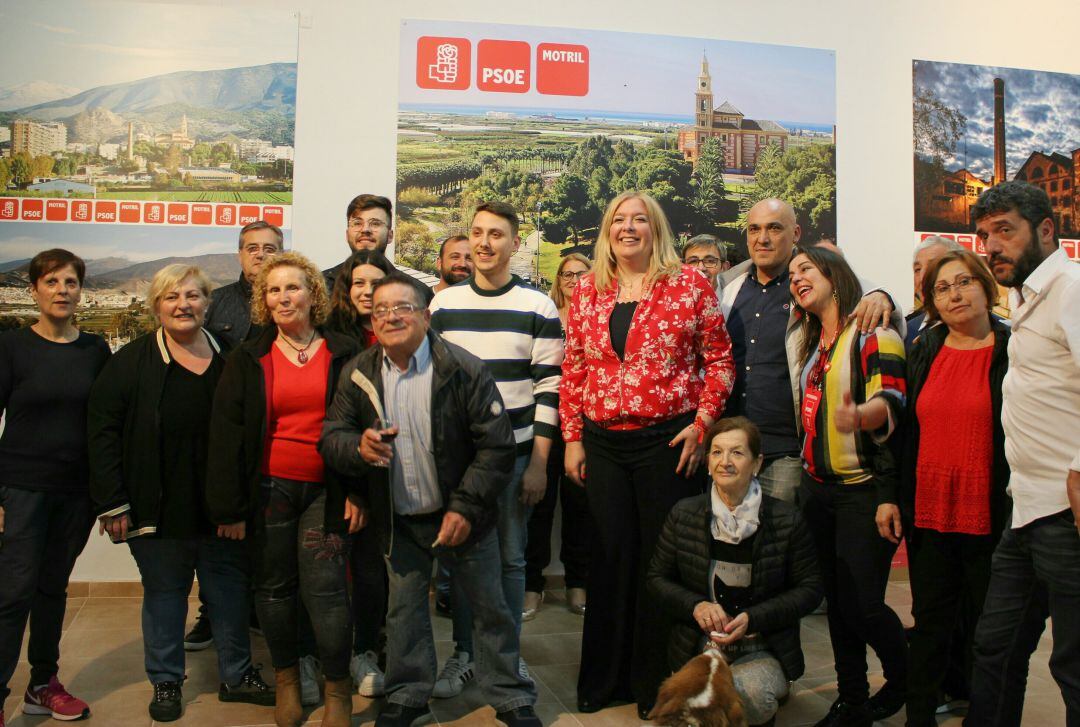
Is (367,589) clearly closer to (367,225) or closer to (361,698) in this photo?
(361,698)

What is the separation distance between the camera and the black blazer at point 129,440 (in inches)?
108

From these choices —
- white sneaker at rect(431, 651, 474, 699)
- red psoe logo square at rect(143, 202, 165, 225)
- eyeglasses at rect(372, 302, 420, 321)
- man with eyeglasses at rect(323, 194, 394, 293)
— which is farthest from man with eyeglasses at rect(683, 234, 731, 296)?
red psoe logo square at rect(143, 202, 165, 225)

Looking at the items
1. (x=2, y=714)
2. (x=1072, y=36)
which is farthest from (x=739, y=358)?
(x=1072, y=36)

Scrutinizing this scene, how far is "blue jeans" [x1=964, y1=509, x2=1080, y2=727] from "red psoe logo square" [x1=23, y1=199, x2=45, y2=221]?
4.31 metres

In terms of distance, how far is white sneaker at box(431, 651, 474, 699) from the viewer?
3020 millimetres

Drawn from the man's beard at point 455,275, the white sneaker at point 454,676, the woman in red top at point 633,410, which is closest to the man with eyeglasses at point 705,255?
the man's beard at point 455,275

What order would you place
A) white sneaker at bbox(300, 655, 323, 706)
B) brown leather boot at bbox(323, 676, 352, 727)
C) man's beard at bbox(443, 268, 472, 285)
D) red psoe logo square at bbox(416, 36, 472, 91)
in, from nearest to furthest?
brown leather boot at bbox(323, 676, 352, 727) → white sneaker at bbox(300, 655, 323, 706) → man's beard at bbox(443, 268, 472, 285) → red psoe logo square at bbox(416, 36, 472, 91)

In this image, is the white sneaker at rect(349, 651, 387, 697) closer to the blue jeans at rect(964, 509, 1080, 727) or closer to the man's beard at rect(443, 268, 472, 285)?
the man's beard at rect(443, 268, 472, 285)

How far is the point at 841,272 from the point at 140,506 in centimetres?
234

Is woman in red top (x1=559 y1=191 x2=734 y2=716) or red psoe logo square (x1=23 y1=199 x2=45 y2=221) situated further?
red psoe logo square (x1=23 y1=199 x2=45 y2=221)

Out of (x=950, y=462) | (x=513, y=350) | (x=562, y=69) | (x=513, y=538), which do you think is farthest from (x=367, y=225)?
(x=950, y=462)

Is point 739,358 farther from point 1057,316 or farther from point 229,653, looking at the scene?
point 229,653

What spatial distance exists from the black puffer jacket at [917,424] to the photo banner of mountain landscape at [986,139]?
248cm

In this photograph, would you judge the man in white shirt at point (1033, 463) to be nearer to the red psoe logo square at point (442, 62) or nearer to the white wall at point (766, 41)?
the white wall at point (766, 41)
